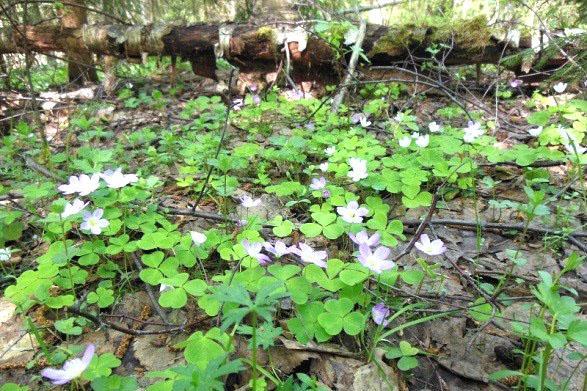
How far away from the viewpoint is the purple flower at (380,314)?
1.45 meters

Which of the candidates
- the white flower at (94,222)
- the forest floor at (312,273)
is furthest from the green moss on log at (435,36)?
the white flower at (94,222)

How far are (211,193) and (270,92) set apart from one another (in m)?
2.32

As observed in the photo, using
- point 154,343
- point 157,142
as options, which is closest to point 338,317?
A: point 154,343

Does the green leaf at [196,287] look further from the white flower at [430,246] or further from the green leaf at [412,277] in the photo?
the white flower at [430,246]

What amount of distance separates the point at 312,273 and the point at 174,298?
0.53 metres

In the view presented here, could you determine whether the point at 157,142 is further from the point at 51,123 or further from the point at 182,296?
the point at 182,296

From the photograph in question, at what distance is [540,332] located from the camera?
1.19 m

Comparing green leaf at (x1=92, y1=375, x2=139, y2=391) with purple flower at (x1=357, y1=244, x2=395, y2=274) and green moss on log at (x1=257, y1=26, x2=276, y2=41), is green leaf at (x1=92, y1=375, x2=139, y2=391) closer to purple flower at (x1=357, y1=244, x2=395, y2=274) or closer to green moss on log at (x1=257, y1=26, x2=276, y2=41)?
purple flower at (x1=357, y1=244, x2=395, y2=274)

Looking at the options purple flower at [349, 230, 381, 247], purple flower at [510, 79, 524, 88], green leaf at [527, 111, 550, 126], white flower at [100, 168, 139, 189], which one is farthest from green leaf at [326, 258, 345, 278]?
purple flower at [510, 79, 524, 88]

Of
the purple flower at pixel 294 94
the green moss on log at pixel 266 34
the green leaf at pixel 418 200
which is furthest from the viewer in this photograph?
the green moss on log at pixel 266 34

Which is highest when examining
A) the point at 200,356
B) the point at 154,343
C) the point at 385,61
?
the point at 385,61

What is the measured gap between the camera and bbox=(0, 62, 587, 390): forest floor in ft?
4.53

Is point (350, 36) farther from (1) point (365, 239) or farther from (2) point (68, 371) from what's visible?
(2) point (68, 371)

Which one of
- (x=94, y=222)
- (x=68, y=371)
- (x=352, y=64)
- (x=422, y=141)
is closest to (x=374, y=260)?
(x=68, y=371)
